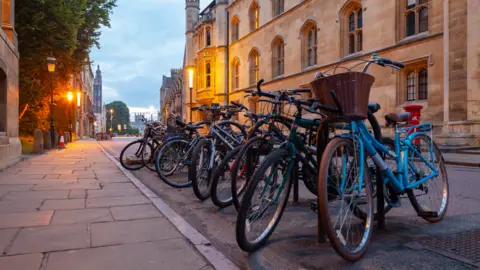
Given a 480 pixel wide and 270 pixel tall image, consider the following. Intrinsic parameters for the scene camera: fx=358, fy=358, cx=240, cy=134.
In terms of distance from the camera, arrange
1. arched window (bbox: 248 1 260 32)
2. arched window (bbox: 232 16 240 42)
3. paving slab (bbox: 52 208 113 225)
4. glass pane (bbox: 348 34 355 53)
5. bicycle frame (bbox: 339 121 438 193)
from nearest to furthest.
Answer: bicycle frame (bbox: 339 121 438 193) → paving slab (bbox: 52 208 113 225) → glass pane (bbox: 348 34 355 53) → arched window (bbox: 248 1 260 32) → arched window (bbox: 232 16 240 42)

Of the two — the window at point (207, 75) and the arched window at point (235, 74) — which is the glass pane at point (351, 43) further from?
the window at point (207, 75)

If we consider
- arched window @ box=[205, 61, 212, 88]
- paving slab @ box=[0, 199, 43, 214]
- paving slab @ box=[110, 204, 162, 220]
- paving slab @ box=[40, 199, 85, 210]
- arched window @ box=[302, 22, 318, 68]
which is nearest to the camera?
paving slab @ box=[110, 204, 162, 220]

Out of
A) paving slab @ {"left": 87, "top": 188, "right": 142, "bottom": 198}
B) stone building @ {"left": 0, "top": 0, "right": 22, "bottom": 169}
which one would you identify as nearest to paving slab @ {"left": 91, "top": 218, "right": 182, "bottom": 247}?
paving slab @ {"left": 87, "top": 188, "right": 142, "bottom": 198}

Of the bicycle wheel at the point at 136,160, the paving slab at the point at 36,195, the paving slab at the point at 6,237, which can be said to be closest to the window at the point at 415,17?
the bicycle wheel at the point at 136,160

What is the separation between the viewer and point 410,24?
641 inches

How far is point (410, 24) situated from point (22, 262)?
57.7 ft

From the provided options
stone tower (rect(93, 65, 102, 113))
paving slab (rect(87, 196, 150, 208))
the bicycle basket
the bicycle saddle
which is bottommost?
paving slab (rect(87, 196, 150, 208))

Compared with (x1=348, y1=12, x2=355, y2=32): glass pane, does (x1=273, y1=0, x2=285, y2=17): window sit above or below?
above

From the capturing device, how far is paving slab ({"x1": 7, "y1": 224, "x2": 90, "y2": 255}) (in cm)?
302

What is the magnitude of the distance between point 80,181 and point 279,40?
21.7m

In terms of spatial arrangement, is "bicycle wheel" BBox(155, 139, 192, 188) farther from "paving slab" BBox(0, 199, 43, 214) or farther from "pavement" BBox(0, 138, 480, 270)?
"paving slab" BBox(0, 199, 43, 214)

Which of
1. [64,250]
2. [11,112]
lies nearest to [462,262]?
[64,250]

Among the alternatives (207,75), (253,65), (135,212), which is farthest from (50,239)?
(207,75)

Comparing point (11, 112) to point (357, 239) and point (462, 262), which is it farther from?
point (462, 262)
